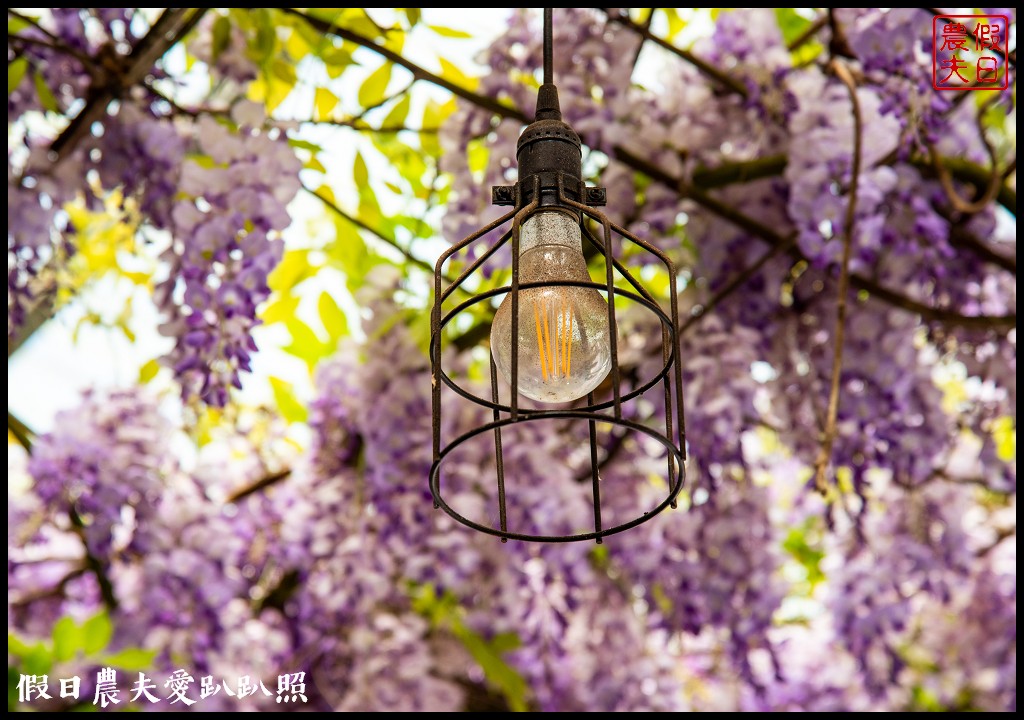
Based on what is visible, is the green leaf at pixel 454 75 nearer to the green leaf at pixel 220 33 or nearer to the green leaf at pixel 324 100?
the green leaf at pixel 324 100

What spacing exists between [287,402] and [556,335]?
1.98 metres

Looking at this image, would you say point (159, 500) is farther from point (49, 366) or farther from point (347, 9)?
point (49, 366)

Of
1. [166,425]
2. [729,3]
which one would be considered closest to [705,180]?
[729,3]

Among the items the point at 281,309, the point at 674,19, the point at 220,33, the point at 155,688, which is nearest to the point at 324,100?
the point at 220,33

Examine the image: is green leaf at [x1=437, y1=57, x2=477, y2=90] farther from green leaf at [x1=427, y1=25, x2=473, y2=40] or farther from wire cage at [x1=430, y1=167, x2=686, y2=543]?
wire cage at [x1=430, y1=167, x2=686, y2=543]

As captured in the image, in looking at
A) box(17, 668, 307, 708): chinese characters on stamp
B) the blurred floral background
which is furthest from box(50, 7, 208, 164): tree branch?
box(17, 668, 307, 708): chinese characters on stamp

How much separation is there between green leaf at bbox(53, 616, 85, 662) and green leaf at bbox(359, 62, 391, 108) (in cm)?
127

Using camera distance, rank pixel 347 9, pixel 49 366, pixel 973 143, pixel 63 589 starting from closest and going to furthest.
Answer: pixel 347 9 → pixel 973 143 → pixel 63 589 → pixel 49 366

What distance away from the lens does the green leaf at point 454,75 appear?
7.61 ft

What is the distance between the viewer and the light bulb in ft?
2.88

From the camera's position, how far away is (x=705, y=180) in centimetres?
230

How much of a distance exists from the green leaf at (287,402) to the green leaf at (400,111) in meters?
0.84

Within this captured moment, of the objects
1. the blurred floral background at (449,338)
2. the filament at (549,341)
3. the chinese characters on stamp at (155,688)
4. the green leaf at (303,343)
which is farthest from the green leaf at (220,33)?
the filament at (549,341)

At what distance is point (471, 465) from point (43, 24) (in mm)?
1343
